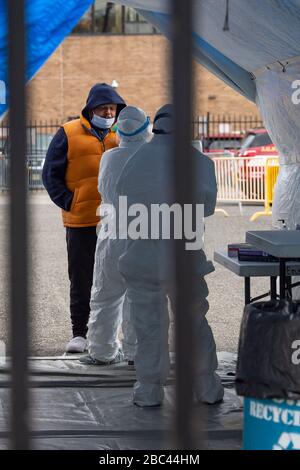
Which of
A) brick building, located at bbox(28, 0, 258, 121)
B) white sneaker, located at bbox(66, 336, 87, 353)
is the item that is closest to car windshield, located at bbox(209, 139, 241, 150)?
brick building, located at bbox(28, 0, 258, 121)

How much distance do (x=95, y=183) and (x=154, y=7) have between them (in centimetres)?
128

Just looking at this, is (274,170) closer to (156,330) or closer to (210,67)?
(210,67)

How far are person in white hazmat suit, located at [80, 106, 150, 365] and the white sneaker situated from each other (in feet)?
1.25

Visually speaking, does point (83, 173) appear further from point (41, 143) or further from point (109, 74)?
point (109, 74)

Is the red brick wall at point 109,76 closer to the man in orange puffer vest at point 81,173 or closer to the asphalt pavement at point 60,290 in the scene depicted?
the asphalt pavement at point 60,290

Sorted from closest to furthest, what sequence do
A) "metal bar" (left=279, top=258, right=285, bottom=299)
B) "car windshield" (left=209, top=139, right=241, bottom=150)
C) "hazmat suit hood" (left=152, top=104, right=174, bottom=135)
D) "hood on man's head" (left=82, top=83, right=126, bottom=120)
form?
"metal bar" (left=279, top=258, right=285, bottom=299), "hazmat suit hood" (left=152, top=104, right=174, bottom=135), "hood on man's head" (left=82, top=83, right=126, bottom=120), "car windshield" (left=209, top=139, right=241, bottom=150)

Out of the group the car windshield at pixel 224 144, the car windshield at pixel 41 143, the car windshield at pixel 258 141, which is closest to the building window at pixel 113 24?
the car windshield at pixel 41 143

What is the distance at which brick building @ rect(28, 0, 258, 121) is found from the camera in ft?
131

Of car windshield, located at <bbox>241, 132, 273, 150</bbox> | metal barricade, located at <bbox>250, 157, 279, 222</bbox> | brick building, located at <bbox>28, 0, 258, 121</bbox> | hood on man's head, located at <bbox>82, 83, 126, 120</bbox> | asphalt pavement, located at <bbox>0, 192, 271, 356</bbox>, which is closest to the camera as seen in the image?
hood on man's head, located at <bbox>82, 83, 126, 120</bbox>

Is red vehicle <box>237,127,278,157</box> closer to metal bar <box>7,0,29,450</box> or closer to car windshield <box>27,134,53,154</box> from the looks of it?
car windshield <box>27,134,53,154</box>

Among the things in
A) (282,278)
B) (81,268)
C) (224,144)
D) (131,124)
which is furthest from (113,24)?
(282,278)

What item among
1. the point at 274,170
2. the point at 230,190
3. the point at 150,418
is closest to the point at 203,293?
the point at 150,418

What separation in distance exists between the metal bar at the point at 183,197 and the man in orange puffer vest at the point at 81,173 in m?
4.79
